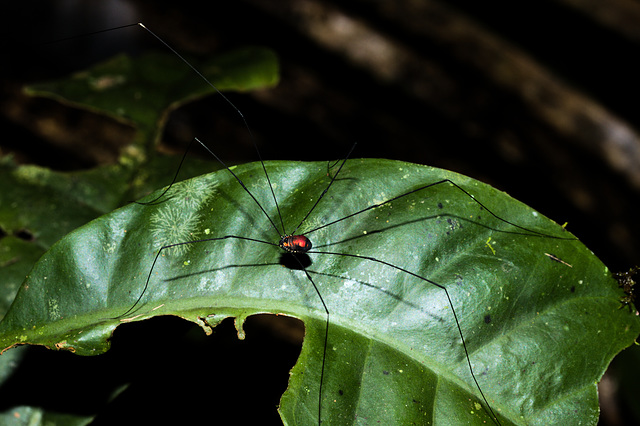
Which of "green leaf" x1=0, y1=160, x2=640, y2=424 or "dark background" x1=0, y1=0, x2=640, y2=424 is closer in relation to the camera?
"green leaf" x1=0, y1=160, x2=640, y2=424

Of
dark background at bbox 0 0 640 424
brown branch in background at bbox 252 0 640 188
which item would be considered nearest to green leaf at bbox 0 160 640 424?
dark background at bbox 0 0 640 424

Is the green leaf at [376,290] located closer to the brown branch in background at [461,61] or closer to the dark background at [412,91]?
the dark background at [412,91]

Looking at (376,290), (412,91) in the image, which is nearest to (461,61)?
(412,91)

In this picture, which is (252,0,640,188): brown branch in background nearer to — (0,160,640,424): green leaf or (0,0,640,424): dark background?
(0,0,640,424): dark background

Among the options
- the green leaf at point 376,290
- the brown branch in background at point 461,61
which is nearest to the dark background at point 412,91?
the brown branch in background at point 461,61

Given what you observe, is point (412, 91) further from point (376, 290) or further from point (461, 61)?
point (376, 290)
